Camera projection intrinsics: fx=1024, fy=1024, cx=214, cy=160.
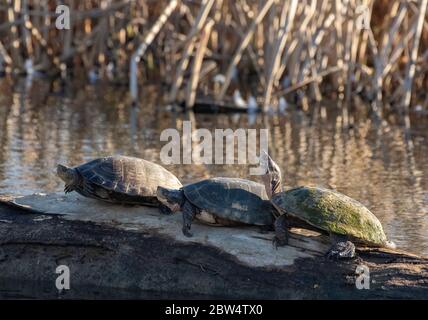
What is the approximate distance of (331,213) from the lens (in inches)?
228

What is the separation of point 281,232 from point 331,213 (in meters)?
0.31

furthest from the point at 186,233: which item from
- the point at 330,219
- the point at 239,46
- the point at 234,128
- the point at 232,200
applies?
the point at 239,46

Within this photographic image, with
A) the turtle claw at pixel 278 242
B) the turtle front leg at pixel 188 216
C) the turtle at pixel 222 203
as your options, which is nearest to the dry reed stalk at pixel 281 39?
the turtle at pixel 222 203

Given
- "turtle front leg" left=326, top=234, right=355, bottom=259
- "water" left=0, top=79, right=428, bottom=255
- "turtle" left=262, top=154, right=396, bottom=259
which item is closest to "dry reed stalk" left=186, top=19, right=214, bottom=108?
"water" left=0, top=79, right=428, bottom=255

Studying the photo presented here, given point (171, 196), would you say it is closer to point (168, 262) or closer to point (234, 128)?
point (168, 262)

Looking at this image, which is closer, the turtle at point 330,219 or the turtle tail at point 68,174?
the turtle at point 330,219

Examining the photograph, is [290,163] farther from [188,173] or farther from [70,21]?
[70,21]

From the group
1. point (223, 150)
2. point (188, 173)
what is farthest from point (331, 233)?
point (223, 150)

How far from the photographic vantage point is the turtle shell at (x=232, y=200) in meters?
5.96

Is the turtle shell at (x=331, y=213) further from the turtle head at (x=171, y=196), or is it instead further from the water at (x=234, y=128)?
the water at (x=234, y=128)

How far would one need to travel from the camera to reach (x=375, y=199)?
833 cm

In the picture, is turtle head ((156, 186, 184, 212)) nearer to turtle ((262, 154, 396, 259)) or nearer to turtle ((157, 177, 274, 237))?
turtle ((157, 177, 274, 237))
